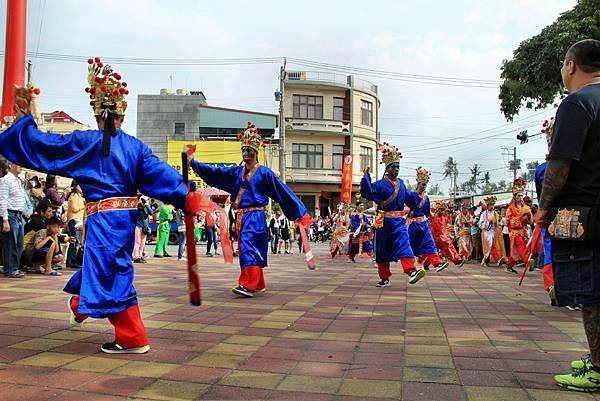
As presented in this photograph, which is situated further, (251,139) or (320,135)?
(320,135)

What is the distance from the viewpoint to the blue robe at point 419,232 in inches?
357

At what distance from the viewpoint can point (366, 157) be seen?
3925 centimetres

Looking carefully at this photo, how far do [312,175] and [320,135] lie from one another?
10.3 feet

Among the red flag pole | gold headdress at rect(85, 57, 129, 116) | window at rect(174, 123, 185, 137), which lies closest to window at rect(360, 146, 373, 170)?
window at rect(174, 123, 185, 137)

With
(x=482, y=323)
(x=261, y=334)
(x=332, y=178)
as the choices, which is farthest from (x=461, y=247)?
(x=332, y=178)

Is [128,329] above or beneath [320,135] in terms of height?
beneath

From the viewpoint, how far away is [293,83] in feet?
120

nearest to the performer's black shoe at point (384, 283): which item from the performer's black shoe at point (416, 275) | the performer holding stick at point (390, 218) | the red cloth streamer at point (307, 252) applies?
the performer holding stick at point (390, 218)

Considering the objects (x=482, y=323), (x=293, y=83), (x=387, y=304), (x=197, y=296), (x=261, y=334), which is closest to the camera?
(x=197, y=296)

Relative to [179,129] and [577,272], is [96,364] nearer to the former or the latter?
[577,272]

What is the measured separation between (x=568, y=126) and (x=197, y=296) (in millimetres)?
2621

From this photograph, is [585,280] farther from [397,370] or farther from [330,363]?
[330,363]

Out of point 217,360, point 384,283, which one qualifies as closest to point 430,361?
point 217,360

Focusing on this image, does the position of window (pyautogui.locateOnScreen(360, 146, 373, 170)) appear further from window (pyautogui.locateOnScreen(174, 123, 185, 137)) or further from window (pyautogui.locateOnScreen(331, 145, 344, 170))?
window (pyautogui.locateOnScreen(174, 123, 185, 137))
